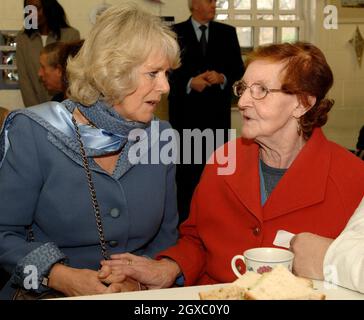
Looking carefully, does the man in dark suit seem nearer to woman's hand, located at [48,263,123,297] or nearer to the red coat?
the red coat

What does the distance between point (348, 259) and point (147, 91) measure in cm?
87

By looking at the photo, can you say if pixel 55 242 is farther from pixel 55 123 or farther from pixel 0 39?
pixel 0 39

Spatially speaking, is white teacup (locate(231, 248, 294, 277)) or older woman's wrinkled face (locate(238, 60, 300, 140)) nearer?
white teacup (locate(231, 248, 294, 277))

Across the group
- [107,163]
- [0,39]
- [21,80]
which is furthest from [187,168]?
[107,163]

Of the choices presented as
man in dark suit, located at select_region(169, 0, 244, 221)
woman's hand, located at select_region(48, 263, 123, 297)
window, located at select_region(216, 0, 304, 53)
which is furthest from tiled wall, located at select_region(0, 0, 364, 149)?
woman's hand, located at select_region(48, 263, 123, 297)

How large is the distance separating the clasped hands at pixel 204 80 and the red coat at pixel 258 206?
7.38ft

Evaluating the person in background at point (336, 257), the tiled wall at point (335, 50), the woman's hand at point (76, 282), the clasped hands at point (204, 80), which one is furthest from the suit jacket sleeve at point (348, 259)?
the tiled wall at point (335, 50)

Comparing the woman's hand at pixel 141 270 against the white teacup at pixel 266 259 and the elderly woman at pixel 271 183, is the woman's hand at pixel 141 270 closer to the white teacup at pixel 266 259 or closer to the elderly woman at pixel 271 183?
the elderly woman at pixel 271 183

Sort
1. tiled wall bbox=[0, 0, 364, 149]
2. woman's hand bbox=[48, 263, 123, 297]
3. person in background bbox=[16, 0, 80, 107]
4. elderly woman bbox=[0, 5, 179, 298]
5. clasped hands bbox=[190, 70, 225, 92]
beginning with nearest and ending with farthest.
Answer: woman's hand bbox=[48, 263, 123, 297] → elderly woman bbox=[0, 5, 179, 298] → clasped hands bbox=[190, 70, 225, 92] → person in background bbox=[16, 0, 80, 107] → tiled wall bbox=[0, 0, 364, 149]

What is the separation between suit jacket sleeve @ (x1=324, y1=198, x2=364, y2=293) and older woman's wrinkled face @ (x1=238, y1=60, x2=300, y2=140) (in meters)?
0.53

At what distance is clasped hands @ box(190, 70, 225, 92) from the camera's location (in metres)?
4.10

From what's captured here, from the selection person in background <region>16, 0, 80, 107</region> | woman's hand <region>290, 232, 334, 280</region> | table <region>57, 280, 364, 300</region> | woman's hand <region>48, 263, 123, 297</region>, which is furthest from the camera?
person in background <region>16, 0, 80, 107</region>
